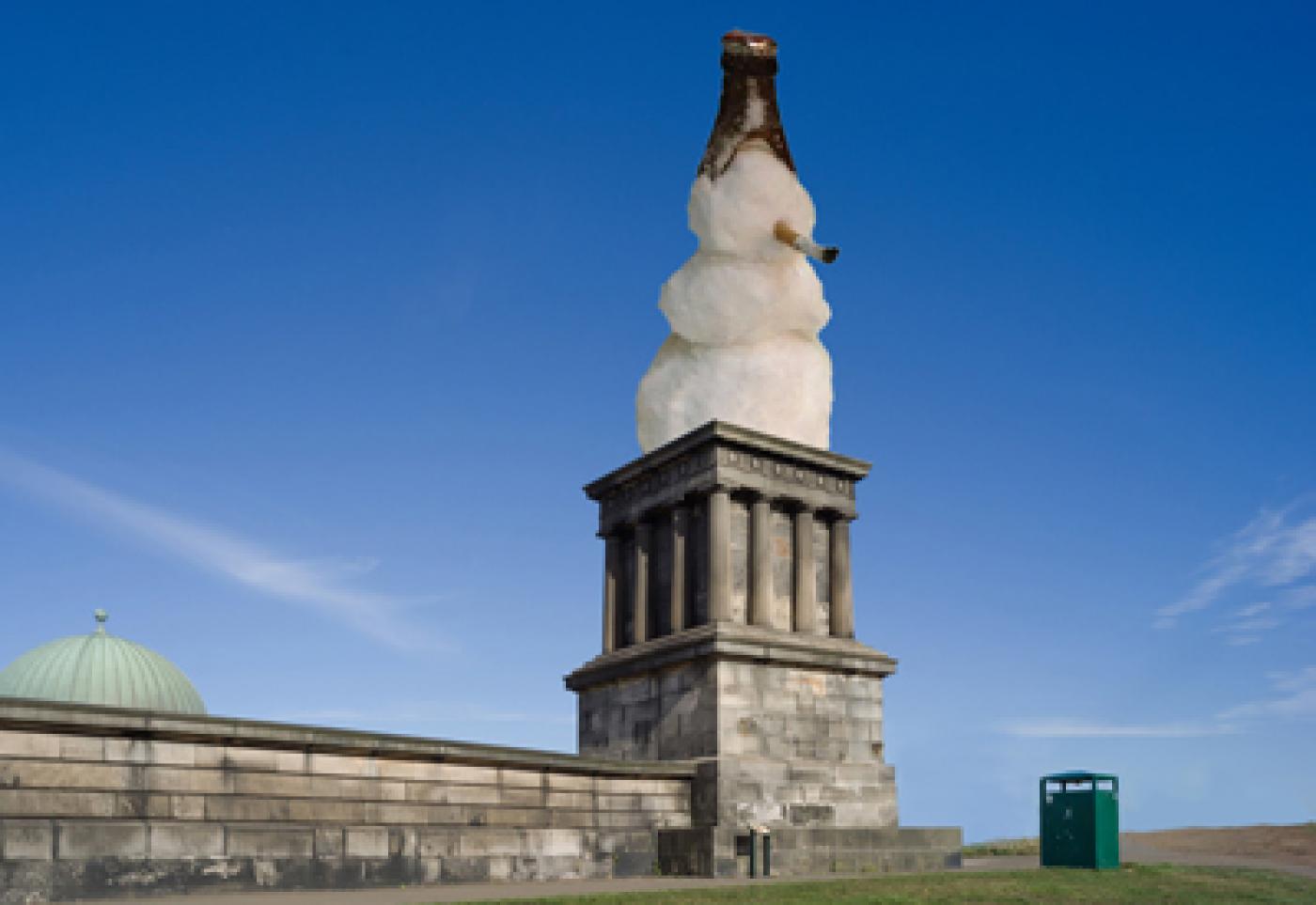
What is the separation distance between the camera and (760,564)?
27375 millimetres

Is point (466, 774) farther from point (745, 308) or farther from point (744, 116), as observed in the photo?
point (744, 116)

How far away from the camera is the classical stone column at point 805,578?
2809 cm

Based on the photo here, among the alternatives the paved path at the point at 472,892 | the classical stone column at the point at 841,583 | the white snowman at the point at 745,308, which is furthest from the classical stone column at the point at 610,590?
the paved path at the point at 472,892

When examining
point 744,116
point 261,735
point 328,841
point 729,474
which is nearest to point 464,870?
point 328,841

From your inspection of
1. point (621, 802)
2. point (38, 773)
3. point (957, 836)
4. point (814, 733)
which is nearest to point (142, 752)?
point (38, 773)

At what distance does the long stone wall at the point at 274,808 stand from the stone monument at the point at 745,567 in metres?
3.07

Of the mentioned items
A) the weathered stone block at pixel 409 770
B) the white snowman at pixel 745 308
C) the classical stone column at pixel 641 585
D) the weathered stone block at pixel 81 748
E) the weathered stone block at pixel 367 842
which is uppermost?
the white snowman at pixel 745 308

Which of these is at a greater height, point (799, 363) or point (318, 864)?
point (799, 363)

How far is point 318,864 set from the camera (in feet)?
60.6

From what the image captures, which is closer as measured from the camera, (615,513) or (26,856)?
(26,856)

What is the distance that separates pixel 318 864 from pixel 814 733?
12.1 m

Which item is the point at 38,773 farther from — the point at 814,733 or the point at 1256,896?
the point at 1256,896

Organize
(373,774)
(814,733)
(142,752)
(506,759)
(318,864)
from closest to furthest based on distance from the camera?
(142,752), (318,864), (373,774), (506,759), (814,733)

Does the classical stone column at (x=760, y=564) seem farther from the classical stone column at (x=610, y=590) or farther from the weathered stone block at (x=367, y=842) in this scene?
the weathered stone block at (x=367, y=842)
